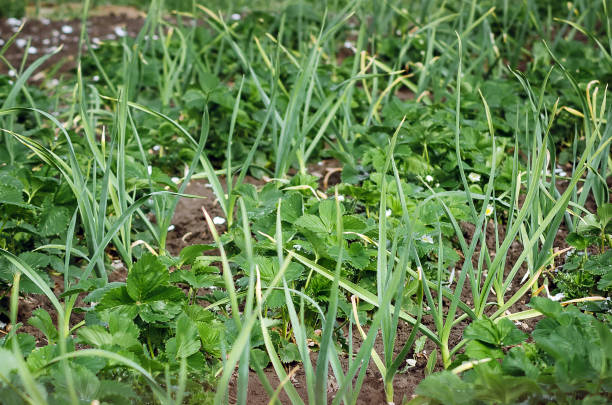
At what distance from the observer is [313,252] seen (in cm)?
159

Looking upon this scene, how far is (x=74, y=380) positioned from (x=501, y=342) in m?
0.79

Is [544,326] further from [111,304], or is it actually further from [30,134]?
[30,134]

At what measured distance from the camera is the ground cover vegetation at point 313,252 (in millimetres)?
1167

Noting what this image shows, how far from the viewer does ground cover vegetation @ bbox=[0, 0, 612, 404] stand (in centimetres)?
117

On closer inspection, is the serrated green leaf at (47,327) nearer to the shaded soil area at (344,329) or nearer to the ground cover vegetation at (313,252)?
the ground cover vegetation at (313,252)

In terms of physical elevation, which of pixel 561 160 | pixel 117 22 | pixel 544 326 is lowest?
pixel 117 22

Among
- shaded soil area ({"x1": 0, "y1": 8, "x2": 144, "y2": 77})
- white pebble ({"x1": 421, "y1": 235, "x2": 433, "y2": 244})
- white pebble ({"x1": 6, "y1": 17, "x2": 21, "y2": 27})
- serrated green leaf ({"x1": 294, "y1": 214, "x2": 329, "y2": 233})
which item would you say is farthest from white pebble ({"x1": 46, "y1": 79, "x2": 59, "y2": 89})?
white pebble ({"x1": 421, "y1": 235, "x2": 433, "y2": 244})

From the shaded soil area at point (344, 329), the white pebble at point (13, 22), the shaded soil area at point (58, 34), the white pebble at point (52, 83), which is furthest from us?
the white pebble at point (13, 22)

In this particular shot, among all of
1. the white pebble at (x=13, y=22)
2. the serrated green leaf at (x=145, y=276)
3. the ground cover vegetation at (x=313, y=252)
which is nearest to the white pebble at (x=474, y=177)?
the ground cover vegetation at (x=313, y=252)

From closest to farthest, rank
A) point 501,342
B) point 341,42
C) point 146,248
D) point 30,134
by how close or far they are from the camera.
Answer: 1. point 501,342
2. point 146,248
3. point 30,134
4. point 341,42

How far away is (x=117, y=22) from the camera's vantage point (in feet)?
14.0

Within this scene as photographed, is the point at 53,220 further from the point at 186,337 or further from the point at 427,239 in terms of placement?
the point at 427,239

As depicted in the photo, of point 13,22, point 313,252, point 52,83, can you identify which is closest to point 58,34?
point 13,22

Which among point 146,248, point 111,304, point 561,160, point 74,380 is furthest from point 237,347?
point 561,160
